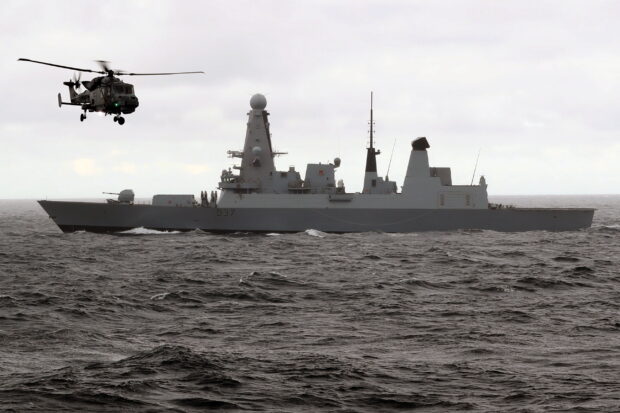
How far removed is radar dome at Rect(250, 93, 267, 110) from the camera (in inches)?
1636

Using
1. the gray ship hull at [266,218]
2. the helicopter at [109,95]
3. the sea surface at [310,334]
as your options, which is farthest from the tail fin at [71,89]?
the gray ship hull at [266,218]

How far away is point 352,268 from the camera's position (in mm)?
23031

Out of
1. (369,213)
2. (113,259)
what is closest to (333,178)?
(369,213)

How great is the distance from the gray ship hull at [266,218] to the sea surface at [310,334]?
12.6 meters

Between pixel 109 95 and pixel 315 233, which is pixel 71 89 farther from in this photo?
pixel 315 233

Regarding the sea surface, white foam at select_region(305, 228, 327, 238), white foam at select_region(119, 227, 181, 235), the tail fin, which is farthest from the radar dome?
the tail fin

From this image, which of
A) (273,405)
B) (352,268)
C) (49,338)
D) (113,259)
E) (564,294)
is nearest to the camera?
(273,405)

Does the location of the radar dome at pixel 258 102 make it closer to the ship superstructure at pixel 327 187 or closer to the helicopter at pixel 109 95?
the ship superstructure at pixel 327 187

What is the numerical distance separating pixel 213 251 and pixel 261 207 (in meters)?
9.55

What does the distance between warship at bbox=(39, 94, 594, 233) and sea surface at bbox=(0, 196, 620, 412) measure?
1261cm

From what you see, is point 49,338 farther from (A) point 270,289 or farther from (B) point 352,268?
(B) point 352,268

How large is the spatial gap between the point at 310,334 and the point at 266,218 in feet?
84.8

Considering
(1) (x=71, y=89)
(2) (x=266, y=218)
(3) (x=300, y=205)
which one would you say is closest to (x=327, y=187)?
(3) (x=300, y=205)

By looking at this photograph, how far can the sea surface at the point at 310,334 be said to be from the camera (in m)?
9.17
